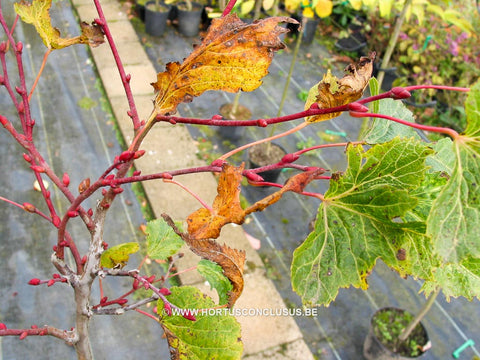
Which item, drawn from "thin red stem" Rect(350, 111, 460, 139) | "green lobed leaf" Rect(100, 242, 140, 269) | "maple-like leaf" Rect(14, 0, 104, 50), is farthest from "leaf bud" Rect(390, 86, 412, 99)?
"green lobed leaf" Rect(100, 242, 140, 269)

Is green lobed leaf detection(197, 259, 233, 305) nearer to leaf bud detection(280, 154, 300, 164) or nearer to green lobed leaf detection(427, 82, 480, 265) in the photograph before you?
leaf bud detection(280, 154, 300, 164)

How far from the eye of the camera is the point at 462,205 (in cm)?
55

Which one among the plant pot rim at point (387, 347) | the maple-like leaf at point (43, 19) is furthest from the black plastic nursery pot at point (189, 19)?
the maple-like leaf at point (43, 19)

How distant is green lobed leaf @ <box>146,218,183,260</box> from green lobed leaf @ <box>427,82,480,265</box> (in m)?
0.86

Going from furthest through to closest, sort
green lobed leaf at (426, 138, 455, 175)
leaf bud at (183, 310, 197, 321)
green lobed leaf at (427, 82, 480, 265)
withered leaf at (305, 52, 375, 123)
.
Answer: leaf bud at (183, 310, 197, 321) < green lobed leaf at (426, 138, 455, 175) < withered leaf at (305, 52, 375, 123) < green lobed leaf at (427, 82, 480, 265)

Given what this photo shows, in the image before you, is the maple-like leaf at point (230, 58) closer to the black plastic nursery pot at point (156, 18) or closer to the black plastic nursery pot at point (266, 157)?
the black plastic nursery pot at point (266, 157)

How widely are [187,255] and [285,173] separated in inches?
48.6

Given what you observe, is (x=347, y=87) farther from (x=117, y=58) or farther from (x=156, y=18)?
(x=156, y=18)

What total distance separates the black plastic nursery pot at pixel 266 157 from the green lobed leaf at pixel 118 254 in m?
2.27

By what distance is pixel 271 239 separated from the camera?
3.04m

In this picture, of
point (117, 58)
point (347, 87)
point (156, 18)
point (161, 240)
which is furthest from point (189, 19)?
point (347, 87)

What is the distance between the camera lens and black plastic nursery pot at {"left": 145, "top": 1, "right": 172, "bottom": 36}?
4.59 m

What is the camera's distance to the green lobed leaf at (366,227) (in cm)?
65

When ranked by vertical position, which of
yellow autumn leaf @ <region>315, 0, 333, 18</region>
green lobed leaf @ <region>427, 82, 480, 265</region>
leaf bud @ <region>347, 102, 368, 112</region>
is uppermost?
leaf bud @ <region>347, 102, 368, 112</region>
